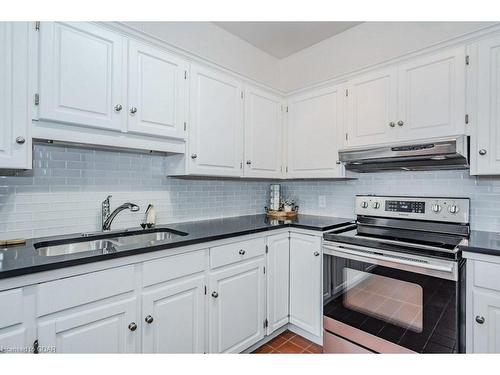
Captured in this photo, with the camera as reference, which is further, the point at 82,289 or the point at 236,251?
the point at 236,251

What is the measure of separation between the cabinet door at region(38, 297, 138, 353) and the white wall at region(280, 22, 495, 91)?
230 cm

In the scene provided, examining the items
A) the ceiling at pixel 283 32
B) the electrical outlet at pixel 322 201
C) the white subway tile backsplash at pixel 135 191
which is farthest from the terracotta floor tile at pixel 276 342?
the ceiling at pixel 283 32

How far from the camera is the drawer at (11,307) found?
1.00 meters

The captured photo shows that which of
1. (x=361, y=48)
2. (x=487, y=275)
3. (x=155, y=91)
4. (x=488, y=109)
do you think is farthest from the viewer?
(x=361, y=48)

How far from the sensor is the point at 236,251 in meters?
1.83

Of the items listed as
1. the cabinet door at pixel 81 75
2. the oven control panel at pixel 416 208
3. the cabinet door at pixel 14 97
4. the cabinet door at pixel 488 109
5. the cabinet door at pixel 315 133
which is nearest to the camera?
the cabinet door at pixel 14 97

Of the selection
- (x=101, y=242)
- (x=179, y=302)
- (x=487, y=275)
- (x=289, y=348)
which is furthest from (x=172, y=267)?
Result: (x=487, y=275)

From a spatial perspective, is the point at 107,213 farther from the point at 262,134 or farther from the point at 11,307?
the point at 262,134

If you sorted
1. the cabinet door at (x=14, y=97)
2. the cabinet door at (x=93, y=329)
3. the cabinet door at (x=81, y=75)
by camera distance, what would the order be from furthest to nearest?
the cabinet door at (x=81, y=75) < the cabinet door at (x=14, y=97) < the cabinet door at (x=93, y=329)

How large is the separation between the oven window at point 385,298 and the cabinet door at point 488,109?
0.86 m

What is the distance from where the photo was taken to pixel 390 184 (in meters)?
2.27

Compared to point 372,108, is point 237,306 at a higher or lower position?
lower

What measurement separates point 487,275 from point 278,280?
50.0 inches

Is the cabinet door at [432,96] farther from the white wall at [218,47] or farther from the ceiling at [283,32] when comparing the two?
the white wall at [218,47]
